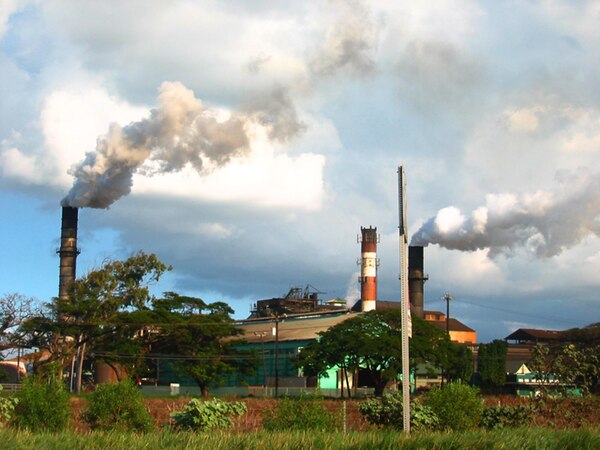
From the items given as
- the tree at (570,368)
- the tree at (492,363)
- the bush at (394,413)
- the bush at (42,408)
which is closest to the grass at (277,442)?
the bush at (42,408)

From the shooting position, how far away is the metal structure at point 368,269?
97000mm

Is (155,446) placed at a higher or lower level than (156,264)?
lower

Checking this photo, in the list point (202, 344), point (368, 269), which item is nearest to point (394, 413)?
point (202, 344)

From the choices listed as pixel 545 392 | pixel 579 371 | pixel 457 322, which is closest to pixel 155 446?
pixel 545 392

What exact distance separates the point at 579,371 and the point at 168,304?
1838 inches

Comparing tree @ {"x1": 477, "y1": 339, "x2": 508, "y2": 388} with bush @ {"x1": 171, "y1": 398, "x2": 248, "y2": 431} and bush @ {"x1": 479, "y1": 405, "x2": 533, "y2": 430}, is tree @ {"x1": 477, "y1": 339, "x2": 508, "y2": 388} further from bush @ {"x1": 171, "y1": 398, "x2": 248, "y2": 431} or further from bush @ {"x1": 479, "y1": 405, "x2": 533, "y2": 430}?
bush @ {"x1": 171, "y1": 398, "x2": 248, "y2": 431}

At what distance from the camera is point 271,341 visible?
9000cm

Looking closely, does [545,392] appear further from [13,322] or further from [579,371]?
[13,322]

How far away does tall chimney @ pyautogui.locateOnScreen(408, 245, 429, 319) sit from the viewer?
9181cm

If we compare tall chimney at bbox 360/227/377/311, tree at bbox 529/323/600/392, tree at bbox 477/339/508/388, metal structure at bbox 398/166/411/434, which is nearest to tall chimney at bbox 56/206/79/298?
tall chimney at bbox 360/227/377/311

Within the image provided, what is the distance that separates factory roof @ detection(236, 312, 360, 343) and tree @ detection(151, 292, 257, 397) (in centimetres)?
1014

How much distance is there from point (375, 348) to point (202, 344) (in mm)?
16502

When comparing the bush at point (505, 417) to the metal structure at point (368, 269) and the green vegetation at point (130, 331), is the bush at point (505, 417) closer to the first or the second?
the green vegetation at point (130, 331)

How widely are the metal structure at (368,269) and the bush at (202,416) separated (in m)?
71.0
